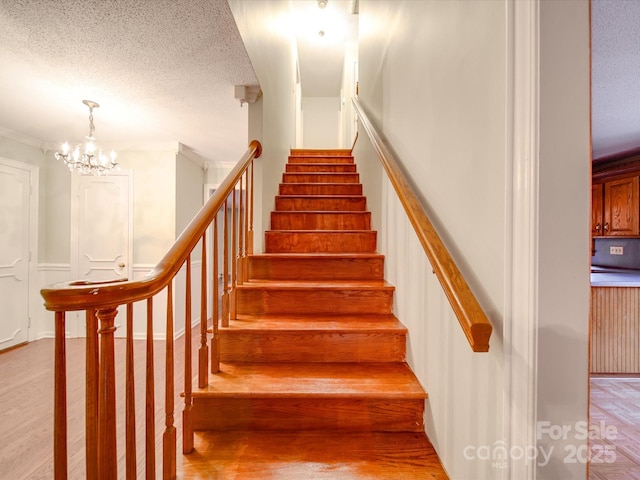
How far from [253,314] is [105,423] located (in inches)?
40.8

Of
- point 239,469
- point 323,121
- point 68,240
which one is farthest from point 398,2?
point 323,121

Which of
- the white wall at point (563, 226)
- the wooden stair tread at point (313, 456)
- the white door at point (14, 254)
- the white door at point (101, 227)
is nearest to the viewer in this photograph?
the white wall at point (563, 226)

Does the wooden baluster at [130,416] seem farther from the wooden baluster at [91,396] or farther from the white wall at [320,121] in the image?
the white wall at [320,121]

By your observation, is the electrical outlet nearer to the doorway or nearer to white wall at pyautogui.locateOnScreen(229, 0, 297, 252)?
white wall at pyautogui.locateOnScreen(229, 0, 297, 252)

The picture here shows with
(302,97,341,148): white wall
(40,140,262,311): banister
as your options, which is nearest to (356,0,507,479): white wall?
(40,140,262,311): banister

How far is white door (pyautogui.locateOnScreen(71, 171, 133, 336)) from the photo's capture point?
3.70 metres

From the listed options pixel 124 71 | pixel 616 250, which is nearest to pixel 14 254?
pixel 124 71

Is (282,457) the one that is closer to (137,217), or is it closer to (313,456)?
(313,456)

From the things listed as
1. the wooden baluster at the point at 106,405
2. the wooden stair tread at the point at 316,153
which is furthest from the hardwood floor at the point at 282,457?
the wooden stair tread at the point at 316,153

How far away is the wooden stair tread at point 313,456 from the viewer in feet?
3.37

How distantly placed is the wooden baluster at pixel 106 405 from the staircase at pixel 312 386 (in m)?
0.40

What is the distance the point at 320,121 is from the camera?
7.06 meters

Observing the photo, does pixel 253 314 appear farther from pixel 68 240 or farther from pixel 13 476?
pixel 68 240

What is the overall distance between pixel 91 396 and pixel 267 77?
2.49 meters
